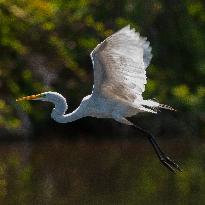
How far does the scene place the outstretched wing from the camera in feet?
42.3

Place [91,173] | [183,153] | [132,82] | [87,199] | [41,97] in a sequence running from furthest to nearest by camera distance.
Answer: [183,153], [91,173], [87,199], [41,97], [132,82]

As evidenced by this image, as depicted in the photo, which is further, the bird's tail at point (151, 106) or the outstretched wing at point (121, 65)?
the bird's tail at point (151, 106)

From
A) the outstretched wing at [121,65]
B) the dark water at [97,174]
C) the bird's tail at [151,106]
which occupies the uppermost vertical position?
the outstretched wing at [121,65]

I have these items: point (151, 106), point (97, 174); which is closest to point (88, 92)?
point (97, 174)

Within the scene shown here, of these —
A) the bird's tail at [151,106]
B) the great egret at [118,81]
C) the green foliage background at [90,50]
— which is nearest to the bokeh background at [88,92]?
the green foliage background at [90,50]

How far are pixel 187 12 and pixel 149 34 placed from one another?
715 millimetres

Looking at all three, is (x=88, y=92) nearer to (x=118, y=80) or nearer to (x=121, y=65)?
(x=118, y=80)

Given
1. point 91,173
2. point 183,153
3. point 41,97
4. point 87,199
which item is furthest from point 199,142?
point 41,97

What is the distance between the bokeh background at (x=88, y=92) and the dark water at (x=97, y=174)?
0.02m

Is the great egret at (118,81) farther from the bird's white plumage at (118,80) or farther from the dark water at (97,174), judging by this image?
the dark water at (97,174)

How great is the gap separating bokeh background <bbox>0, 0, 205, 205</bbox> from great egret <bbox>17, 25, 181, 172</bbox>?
3114 millimetres

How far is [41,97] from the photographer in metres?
14.5

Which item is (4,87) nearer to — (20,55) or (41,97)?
(20,55)

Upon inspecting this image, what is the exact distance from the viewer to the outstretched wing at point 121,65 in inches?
508
